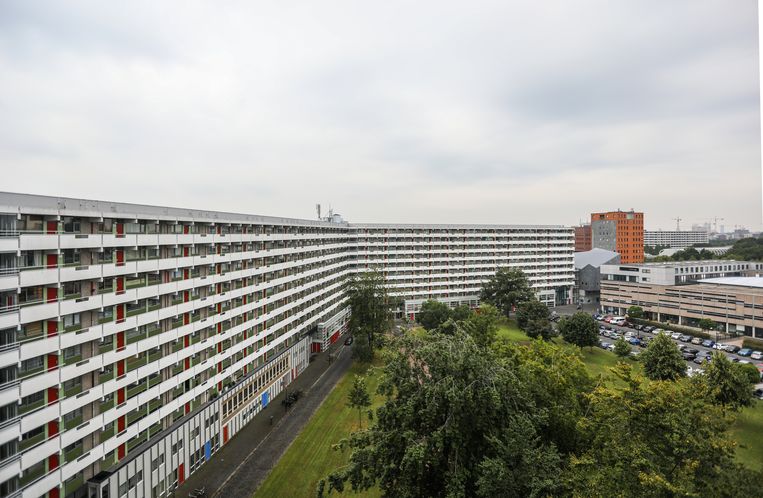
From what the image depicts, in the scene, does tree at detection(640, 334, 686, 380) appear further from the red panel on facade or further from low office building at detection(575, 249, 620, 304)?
low office building at detection(575, 249, 620, 304)

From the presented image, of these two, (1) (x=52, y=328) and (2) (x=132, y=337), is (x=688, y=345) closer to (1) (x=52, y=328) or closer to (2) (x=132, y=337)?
(2) (x=132, y=337)

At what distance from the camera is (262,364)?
40656mm

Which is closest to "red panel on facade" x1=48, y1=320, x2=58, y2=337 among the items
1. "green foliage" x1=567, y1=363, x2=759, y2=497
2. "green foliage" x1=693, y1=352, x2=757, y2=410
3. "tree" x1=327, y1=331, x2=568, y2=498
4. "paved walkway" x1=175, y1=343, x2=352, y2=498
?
"paved walkway" x1=175, y1=343, x2=352, y2=498

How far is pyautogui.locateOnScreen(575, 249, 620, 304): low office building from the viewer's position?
97188 millimetres

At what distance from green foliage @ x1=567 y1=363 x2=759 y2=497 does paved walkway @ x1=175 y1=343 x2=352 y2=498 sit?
21774 millimetres

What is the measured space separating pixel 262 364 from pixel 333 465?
14297 millimetres

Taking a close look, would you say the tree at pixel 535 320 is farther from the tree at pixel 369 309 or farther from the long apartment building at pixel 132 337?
the long apartment building at pixel 132 337

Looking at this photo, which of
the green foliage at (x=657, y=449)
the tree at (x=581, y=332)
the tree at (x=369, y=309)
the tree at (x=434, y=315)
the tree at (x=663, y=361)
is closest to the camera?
the green foliage at (x=657, y=449)

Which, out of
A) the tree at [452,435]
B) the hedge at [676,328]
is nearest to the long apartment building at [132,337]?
the tree at [452,435]

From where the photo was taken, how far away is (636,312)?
241 feet

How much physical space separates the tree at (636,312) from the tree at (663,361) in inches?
1558

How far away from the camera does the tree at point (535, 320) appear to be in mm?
57156

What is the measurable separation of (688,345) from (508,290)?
27524 millimetres

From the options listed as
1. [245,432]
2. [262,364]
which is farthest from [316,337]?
[245,432]
